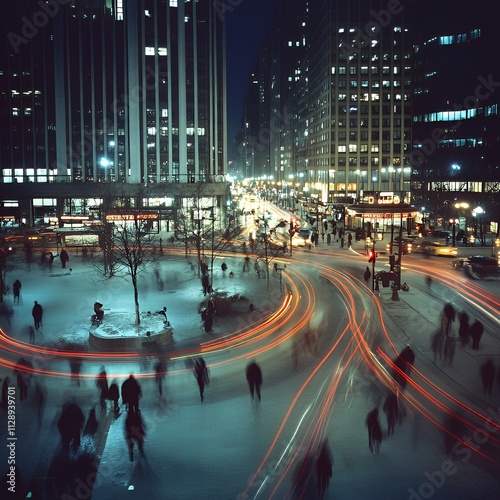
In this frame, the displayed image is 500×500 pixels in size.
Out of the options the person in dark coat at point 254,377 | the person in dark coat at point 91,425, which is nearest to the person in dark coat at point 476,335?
the person in dark coat at point 254,377

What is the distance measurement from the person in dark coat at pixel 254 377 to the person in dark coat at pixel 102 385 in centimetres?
404

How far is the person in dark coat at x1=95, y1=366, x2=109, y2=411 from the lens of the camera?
14.4 meters

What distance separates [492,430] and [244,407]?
6.09 meters

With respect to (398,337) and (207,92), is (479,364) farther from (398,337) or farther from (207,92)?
(207,92)

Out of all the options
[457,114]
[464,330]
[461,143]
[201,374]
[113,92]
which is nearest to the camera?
[201,374]

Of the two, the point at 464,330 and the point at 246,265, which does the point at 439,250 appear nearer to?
the point at 246,265

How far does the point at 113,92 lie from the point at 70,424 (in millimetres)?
81500

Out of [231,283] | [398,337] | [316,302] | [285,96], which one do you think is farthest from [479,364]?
[285,96]

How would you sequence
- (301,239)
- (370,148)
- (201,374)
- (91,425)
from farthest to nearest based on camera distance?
(370,148) < (301,239) < (201,374) < (91,425)

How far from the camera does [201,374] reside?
53.9 ft

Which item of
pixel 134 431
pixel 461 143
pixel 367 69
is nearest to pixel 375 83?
pixel 367 69

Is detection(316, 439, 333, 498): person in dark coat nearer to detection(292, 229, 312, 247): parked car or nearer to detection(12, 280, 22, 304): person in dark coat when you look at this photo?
detection(12, 280, 22, 304): person in dark coat

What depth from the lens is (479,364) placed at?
1734cm

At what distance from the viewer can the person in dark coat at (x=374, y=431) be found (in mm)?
11742
